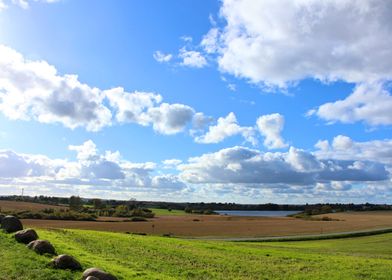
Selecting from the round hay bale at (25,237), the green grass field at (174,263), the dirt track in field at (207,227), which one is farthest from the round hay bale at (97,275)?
the dirt track in field at (207,227)

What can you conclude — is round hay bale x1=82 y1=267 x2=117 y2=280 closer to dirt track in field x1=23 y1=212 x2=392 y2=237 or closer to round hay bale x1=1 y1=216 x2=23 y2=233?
round hay bale x1=1 y1=216 x2=23 y2=233

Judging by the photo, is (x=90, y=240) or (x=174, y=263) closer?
(x=174, y=263)

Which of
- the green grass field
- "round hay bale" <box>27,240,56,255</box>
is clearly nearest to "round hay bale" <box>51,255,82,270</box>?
the green grass field

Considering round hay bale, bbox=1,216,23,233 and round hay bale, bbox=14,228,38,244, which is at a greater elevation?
round hay bale, bbox=1,216,23,233

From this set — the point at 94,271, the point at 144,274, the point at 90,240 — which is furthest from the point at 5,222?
the point at 94,271

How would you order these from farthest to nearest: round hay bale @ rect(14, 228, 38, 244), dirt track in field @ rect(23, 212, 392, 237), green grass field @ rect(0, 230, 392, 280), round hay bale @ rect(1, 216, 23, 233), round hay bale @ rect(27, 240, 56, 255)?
dirt track in field @ rect(23, 212, 392, 237)
round hay bale @ rect(1, 216, 23, 233)
round hay bale @ rect(14, 228, 38, 244)
round hay bale @ rect(27, 240, 56, 255)
green grass field @ rect(0, 230, 392, 280)

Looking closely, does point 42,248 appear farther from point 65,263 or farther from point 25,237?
point 65,263

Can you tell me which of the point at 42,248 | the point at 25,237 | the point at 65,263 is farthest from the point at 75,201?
the point at 65,263

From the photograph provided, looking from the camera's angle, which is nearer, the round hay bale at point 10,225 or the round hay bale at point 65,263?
the round hay bale at point 65,263

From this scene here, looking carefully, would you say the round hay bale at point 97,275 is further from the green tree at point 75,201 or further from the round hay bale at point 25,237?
the green tree at point 75,201

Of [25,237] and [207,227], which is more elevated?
[207,227]

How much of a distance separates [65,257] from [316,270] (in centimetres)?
1750

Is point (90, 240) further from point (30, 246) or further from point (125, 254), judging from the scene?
point (30, 246)

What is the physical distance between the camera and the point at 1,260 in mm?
22766
